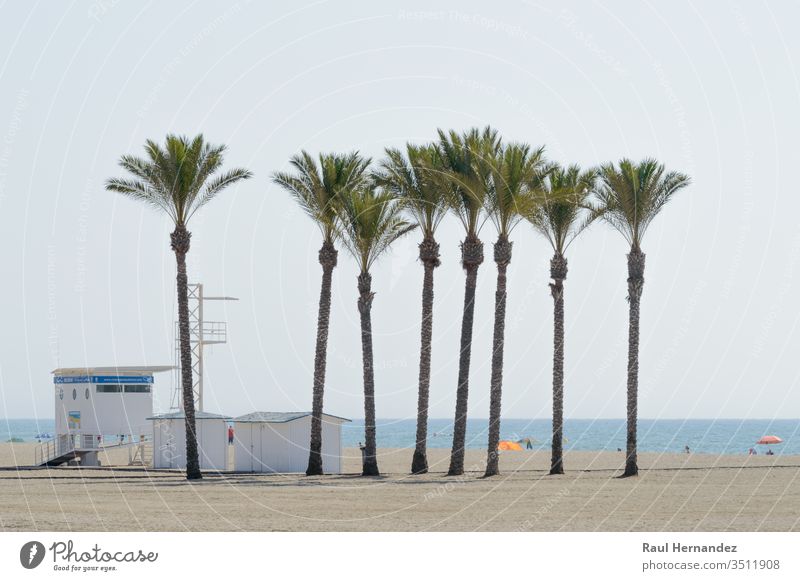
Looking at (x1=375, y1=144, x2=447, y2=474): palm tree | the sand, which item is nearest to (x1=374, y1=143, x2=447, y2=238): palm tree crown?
(x1=375, y1=144, x2=447, y2=474): palm tree

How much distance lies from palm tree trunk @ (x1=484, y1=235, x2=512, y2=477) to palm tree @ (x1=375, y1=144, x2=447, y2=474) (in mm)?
2522

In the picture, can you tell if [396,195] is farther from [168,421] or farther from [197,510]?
[197,510]

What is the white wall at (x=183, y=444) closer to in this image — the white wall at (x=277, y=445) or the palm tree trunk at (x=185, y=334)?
the white wall at (x=277, y=445)

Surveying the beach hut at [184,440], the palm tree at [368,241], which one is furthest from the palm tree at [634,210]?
the beach hut at [184,440]

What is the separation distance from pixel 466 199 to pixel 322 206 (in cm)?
486

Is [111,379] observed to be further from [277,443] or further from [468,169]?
[468,169]

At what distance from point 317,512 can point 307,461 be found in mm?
16692

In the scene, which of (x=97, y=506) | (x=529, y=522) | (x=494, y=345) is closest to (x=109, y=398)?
(x=494, y=345)

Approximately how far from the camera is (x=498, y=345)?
38156 millimetres

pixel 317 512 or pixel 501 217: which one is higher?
pixel 501 217

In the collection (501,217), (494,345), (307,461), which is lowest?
(307,461)

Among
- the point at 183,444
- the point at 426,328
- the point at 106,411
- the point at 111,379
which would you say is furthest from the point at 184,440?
the point at 426,328

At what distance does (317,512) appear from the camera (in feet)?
85.4

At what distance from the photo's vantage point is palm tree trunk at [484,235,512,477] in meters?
38.0
